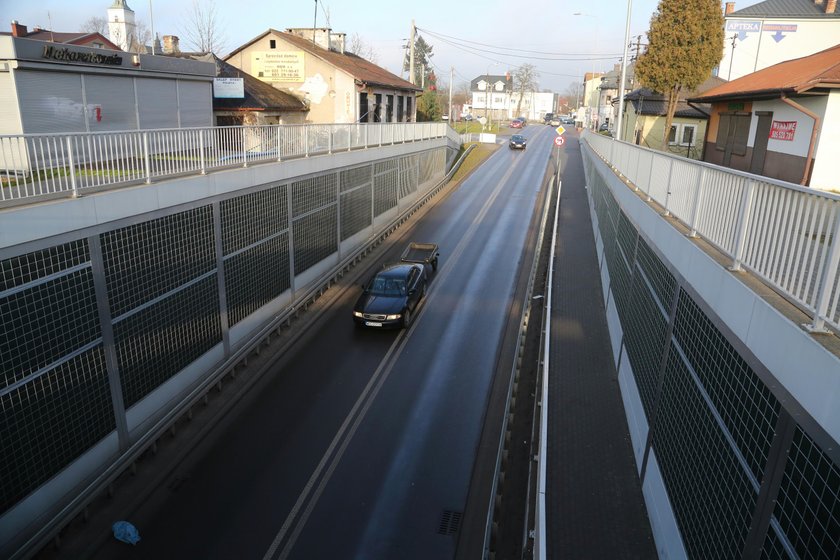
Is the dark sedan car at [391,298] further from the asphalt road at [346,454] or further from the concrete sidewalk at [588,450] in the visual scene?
the concrete sidewalk at [588,450]

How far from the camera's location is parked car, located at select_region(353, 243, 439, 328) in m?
17.5

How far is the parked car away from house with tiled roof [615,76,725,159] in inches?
934

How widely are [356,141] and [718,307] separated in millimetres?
20977

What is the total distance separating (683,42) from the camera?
28000mm

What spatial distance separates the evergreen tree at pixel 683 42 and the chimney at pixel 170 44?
82.7ft

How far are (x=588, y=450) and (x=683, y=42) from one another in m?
24.1

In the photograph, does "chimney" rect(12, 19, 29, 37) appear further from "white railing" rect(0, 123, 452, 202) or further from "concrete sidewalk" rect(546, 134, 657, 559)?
"concrete sidewalk" rect(546, 134, 657, 559)

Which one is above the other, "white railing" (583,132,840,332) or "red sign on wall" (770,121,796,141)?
"red sign on wall" (770,121,796,141)

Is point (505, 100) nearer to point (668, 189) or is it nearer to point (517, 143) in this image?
point (517, 143)

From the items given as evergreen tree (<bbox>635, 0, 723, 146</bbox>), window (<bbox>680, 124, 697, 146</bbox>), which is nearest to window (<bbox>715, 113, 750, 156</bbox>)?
evergreen tree (<bbox>635, 0, 723, 146</bbox>)

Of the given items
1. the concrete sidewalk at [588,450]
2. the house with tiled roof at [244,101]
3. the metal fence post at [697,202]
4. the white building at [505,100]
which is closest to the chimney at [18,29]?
the house with tiled roof at [244,101]

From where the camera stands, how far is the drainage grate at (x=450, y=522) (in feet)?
32.4

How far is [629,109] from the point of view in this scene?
4350 cm

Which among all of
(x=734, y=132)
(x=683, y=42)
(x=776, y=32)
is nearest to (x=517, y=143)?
(x=776, y=32)
